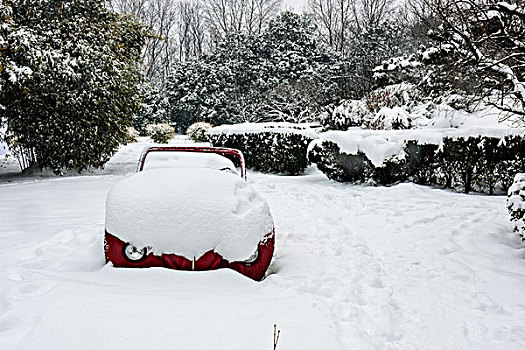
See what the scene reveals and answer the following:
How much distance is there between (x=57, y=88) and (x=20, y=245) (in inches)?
276

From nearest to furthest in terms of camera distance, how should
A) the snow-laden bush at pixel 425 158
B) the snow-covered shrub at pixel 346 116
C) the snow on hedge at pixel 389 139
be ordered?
the snow-laden bush at pixel 425 158 < the snow on hedge at pixel 389 139 < the snow-covered shrub at pixel 346 116

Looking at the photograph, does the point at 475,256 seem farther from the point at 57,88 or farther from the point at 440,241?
the point at 57,88

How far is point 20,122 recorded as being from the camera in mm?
9820

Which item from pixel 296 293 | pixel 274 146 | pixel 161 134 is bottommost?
pixel 296 293

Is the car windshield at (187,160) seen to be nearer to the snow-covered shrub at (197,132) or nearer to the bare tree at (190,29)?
the snow-covered shrub at (197,132)

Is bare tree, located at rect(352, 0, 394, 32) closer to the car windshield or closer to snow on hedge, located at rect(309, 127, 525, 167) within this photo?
snow on hedge, located at rect(309, 127, 525, 167)

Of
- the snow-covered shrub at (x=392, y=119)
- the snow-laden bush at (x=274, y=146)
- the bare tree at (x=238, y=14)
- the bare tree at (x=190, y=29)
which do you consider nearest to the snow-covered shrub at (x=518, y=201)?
the snow-laden bush at (x=274, y=146)

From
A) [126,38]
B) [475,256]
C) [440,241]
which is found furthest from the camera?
[126,38]

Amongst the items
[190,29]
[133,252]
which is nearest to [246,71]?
[190,29]

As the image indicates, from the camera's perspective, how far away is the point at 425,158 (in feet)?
25.5

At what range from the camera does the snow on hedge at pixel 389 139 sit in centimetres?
713

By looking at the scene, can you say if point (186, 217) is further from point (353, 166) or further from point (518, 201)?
point (353, 166)

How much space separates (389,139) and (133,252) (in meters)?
6.48

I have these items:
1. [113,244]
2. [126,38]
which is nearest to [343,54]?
[126,38]
